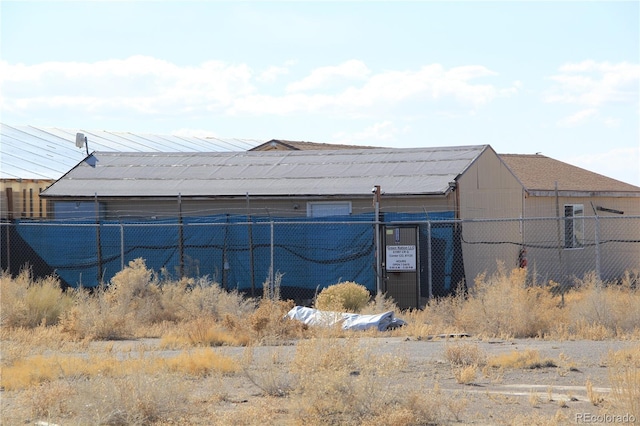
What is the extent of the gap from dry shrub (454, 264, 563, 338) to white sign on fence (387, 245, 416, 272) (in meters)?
3.39

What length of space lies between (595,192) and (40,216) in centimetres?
1753

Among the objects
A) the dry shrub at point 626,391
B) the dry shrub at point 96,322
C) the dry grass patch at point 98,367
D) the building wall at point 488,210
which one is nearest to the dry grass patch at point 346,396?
the dry shrub at point 626,391

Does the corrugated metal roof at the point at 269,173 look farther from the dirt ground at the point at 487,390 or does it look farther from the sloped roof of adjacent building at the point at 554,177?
the dirt ground at the point at 487,390

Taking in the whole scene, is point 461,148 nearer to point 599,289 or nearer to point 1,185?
point 599,289

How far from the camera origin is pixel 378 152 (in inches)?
972

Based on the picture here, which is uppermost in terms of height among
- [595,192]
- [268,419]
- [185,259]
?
[595,192]

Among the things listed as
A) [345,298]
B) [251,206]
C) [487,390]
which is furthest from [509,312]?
[251,206]

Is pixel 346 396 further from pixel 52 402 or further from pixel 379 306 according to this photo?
pixel 379 306

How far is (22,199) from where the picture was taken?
1043 inches

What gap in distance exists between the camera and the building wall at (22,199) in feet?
83.6

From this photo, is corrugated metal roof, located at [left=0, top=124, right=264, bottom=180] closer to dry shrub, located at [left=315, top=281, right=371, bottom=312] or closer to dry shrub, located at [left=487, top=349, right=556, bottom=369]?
dry shrub, located at [left=315, top=281, right=371, bottom=312]

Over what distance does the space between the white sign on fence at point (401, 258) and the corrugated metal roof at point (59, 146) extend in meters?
13.5

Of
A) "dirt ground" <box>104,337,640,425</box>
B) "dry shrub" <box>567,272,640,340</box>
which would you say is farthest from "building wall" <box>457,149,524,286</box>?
"dirt ground" <box>104,337,640,425</box>

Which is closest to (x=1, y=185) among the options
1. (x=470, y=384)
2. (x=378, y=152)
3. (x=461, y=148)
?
(x=378, y=152)
